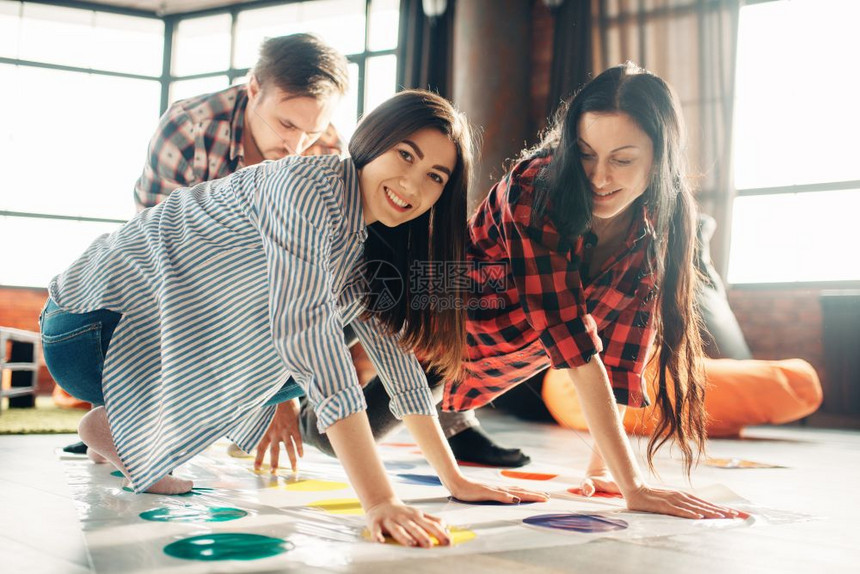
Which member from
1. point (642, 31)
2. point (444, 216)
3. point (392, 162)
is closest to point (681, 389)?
point (444, 216)

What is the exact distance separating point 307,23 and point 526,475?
4.31m

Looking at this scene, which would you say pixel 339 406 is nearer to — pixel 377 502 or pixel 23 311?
pixel 377 502

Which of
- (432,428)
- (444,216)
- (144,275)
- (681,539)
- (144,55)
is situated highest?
(144,55)

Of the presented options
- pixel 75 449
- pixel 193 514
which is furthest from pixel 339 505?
pixel 75 449

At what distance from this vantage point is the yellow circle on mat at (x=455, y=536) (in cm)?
99

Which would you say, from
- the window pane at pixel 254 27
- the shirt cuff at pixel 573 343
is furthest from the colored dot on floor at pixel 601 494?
the window pane at pixel 254 27

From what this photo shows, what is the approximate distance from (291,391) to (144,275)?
0.37m

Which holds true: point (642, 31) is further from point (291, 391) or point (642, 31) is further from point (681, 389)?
point (291, 391)

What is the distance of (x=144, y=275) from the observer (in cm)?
122

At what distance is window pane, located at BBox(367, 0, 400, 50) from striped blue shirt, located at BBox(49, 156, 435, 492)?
394 cm

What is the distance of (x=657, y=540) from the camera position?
107cm

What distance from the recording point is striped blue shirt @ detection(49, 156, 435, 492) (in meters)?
1.01

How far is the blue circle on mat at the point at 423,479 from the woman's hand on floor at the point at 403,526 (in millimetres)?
586

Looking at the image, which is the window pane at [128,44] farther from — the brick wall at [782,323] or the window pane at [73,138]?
Answer: the brick wall at [782,323]
